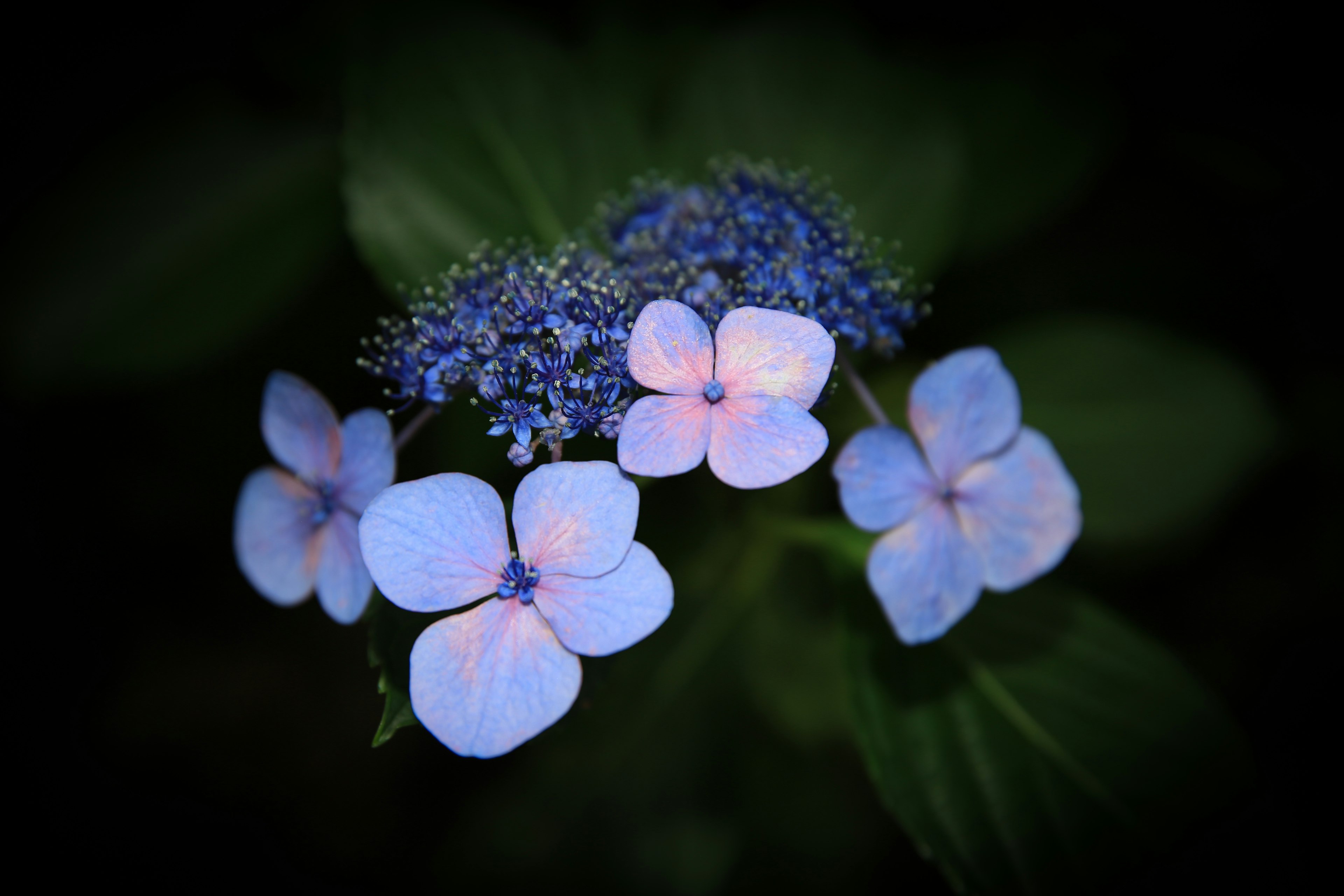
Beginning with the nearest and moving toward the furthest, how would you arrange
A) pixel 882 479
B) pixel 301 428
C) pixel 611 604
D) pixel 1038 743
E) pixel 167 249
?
1. pixel 611 604
2. pixel 882 479
3. pixel 301 428
4. pixel 1038 743
5. pixel 167 249

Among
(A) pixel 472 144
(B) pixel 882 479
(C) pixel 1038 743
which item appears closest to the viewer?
(B) pixel 882 479

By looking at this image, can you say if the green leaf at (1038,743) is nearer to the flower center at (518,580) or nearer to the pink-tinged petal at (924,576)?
the pink-tinged petal at (924,576)

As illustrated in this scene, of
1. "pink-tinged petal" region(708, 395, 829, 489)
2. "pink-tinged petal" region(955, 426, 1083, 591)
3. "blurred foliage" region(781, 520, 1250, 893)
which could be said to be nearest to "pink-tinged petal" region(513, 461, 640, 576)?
"pink-tinged petal" region(708, 395, 829, 489)

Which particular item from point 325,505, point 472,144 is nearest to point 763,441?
point 325,505

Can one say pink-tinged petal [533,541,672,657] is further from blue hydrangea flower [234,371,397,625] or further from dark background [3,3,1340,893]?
dark background [3,3,1340,893]

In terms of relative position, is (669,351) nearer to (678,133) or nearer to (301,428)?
(301,428)

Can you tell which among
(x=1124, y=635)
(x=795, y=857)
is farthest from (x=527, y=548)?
(x=795, y=857)

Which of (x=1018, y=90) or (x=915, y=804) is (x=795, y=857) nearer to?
(x=915, y=804)
